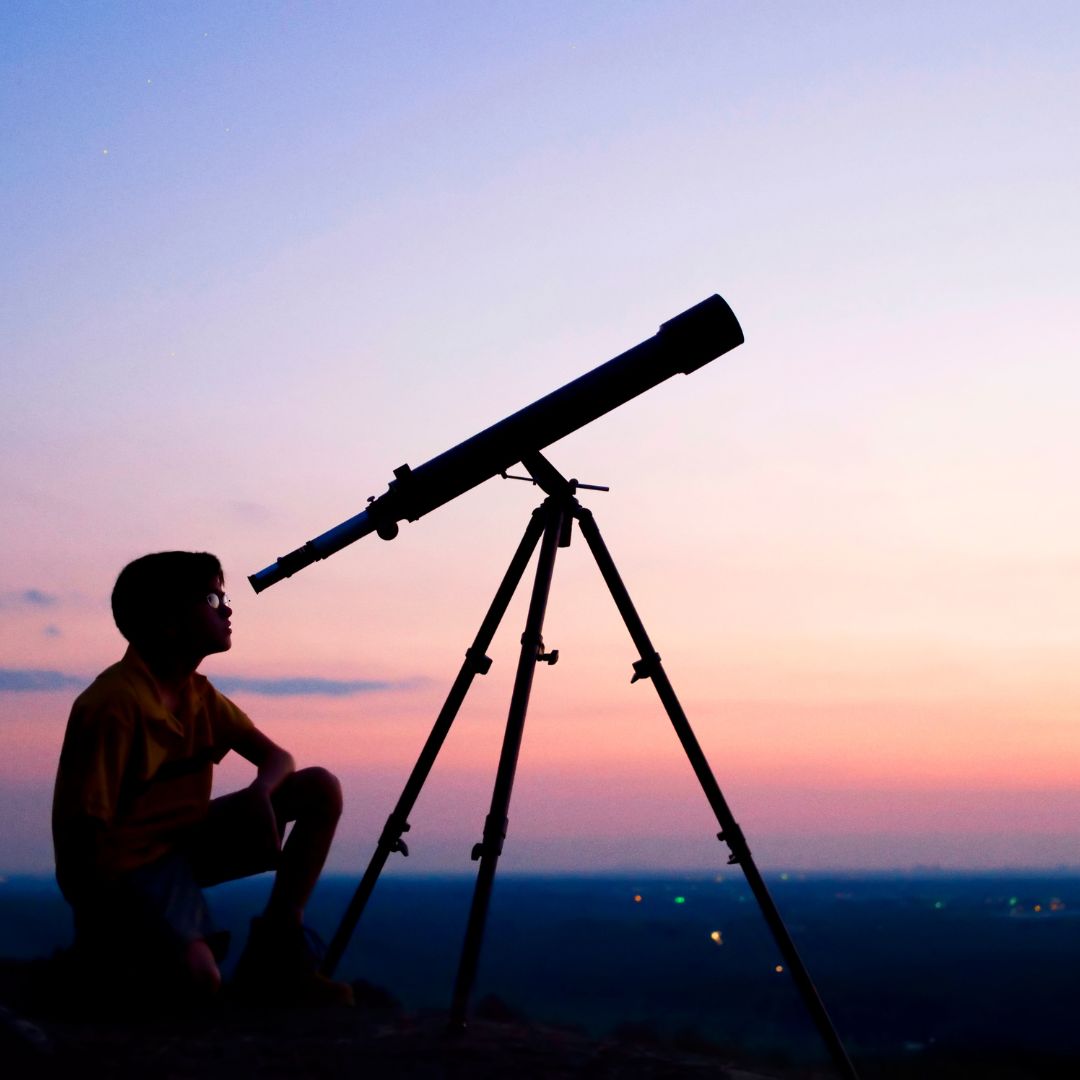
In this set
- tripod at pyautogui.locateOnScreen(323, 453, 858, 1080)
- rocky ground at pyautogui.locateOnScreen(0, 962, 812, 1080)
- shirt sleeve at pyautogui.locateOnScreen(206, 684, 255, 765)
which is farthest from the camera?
shirt sleeve at pyautogui.locateOnScreen(206, 684, 255, 765)

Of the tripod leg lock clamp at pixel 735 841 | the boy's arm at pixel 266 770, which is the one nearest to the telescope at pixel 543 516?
the tripod leg lock clamp at pixel 735 841

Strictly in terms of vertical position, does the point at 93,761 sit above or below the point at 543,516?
below

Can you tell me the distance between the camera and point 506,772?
6.04m

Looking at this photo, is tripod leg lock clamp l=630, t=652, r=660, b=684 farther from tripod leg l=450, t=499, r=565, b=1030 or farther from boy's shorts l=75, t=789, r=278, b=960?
boy's shorts l=75, t=789, r=278, b=960

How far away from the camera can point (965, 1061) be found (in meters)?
7.34

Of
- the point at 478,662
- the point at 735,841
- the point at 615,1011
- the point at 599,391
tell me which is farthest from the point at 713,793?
the point at 615,1011

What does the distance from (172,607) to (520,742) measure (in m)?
2.08

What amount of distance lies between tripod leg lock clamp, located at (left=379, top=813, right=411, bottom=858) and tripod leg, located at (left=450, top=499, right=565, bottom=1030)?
76 cm

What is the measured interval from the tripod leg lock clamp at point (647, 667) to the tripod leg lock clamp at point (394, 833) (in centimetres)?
164

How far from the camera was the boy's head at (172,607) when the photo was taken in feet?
20.3

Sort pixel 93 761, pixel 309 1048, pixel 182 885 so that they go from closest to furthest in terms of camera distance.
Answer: pixel 309 1048 < pixel 93 761 < pixel 182 885

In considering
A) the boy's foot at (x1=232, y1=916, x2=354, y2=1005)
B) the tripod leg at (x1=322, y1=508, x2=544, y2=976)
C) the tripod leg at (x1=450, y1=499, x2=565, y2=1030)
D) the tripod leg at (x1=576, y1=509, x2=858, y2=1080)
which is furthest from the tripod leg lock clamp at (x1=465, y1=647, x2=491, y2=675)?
the boy's foot at (x1=232, y1=916, x2=354, y2=1005)

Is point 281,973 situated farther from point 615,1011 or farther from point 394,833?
point 615,1011

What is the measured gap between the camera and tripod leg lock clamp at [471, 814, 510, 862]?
19.5ft
